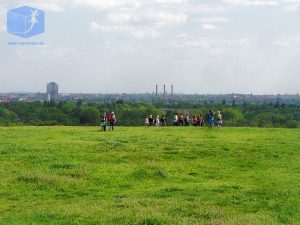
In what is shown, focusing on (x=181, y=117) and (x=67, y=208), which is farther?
(x=181, y=117)

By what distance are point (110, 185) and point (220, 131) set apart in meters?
18.5

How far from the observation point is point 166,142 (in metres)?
28.2

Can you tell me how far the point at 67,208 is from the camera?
1398 cm

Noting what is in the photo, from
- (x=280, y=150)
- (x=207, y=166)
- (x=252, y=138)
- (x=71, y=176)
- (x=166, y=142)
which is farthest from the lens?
(x=252, y=138)

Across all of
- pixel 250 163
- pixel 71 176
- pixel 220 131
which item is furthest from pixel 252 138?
pixel 71 176

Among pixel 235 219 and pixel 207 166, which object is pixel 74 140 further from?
pixel 235 219

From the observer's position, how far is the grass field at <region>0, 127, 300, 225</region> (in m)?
13.1

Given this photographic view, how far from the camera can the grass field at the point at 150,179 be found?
43.0 ft

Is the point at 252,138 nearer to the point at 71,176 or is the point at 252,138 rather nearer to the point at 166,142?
the point at 166,142

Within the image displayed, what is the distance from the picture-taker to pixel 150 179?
18891 millimetres

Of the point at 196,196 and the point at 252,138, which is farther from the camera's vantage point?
the point at 252,138

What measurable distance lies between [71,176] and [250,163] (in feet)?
27.4

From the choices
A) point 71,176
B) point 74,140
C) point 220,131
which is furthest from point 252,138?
point 71,176

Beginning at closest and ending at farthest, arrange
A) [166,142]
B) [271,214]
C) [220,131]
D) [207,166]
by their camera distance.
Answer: [271,214] → [207,166] → [166,142] → [220,131]
